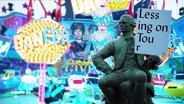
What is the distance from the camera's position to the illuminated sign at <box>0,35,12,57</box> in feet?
27.8

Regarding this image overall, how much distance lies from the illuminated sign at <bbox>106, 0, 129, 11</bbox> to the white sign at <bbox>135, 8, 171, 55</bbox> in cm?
515

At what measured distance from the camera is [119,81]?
3.29 metres

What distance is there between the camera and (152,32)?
3299 mm

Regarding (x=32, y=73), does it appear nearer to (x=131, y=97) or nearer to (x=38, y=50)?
(x=38, y=50)

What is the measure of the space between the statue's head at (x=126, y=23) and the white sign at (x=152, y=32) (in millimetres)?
139

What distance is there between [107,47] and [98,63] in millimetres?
152

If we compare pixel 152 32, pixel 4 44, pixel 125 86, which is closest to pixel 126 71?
pixel 125 86

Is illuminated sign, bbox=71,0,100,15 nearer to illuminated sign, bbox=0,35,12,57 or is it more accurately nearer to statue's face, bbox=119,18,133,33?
illuminated sign, bbox=0,35,12,57

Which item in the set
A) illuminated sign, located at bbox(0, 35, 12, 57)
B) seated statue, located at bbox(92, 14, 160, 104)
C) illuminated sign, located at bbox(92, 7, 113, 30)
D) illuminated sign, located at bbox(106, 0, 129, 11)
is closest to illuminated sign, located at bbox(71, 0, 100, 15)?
illuminated sign, located at bbox(92, 7, 113, 30)

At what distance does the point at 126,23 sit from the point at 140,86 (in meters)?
0.49

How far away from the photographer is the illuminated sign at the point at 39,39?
334 inches

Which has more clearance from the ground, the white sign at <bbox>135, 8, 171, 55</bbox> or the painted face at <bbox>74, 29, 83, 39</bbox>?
the painted face at <bbox>74, 29, 83, 39</bbox>

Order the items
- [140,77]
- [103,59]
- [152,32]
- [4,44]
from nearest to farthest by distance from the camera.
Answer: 1. [140,77]
2. [152,32]
3. [103,59]
4. [4,44]

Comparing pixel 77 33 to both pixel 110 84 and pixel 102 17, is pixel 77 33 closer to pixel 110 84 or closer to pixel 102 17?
pixel 102 17
